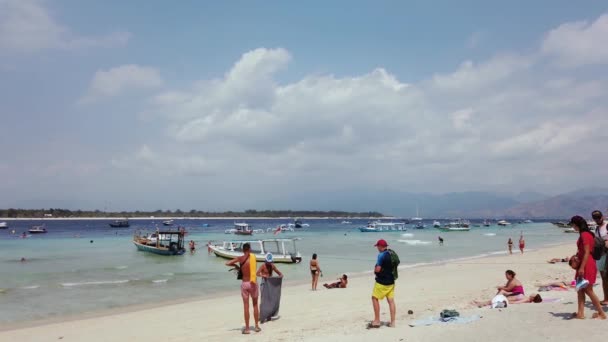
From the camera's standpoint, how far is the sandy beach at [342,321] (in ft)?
26.9

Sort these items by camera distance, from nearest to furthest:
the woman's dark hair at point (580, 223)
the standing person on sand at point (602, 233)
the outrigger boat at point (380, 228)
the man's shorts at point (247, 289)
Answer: the woman's dark hair at point (580, 223), the standing person on sand at point (602, 233), the man's shorts at point (247, 289), the outrigger boat at point (380, 228)

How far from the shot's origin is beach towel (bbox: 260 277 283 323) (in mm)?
11391

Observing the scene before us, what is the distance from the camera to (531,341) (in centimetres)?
733

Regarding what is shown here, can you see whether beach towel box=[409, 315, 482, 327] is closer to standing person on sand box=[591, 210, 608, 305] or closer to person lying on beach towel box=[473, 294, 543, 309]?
person lying on beach towel box=[473, 294, 543, 309]

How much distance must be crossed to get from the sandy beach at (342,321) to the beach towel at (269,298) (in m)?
0.26

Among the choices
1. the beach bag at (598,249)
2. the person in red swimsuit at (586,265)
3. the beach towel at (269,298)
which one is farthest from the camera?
the beach towel at (269,298)

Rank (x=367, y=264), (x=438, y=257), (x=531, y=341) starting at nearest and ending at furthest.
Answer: (x=531, y=341) < (x=367, y=264) < (x=438, y=257)

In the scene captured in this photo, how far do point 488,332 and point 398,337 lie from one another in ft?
5.01

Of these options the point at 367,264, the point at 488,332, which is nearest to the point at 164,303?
the point at 488,332

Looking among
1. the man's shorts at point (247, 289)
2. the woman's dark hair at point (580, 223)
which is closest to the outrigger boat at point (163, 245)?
the man's shorts at point (247, 289)

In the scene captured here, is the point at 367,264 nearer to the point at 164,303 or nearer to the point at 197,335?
the point at 164,303

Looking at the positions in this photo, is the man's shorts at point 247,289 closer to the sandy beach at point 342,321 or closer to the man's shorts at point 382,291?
the sandy beach at point 342,321

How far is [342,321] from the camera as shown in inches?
444

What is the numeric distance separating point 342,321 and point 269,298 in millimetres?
1868
